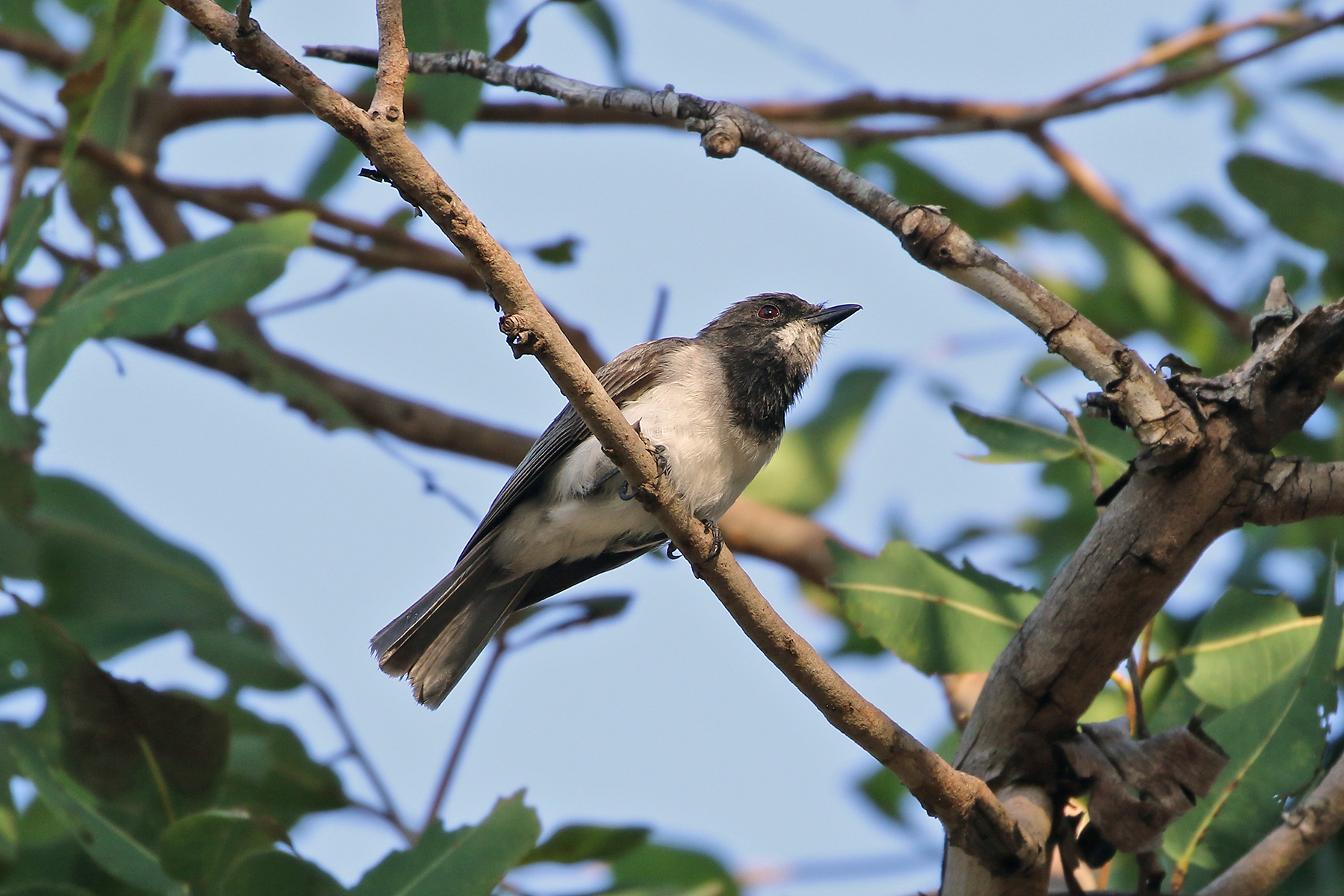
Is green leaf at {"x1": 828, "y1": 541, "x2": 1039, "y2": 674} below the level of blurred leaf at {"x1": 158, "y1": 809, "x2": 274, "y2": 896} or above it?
above

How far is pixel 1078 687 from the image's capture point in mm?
2514

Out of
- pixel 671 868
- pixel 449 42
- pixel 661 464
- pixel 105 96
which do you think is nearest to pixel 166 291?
pixel 449 42

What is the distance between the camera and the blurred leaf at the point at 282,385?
14.6 feet

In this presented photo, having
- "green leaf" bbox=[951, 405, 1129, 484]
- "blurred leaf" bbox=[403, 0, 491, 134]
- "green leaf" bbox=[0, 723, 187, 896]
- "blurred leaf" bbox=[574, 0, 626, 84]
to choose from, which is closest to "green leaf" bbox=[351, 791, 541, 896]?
"green leaf" bbox=[0, 723, 187, 896]

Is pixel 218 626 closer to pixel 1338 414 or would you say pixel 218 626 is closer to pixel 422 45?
pixel 422 45

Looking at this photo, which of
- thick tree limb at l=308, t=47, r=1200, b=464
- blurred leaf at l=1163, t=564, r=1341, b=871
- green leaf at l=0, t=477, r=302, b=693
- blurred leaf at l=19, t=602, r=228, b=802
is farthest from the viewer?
green leaf at l=0, t=477, r=302, b=693

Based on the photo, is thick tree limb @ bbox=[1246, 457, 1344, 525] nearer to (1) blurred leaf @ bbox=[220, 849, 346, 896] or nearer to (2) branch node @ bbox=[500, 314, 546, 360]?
(2) branch node @ bbox=[500, 314, 546, 360]

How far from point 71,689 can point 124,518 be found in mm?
1238

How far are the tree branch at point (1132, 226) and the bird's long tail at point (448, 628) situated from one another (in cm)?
309

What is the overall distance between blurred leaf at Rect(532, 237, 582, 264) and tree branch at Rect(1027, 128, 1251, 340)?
83.8 inches

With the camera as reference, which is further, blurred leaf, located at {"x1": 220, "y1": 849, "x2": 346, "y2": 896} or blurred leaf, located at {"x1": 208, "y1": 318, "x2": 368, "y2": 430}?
blurred leaf, located at {"x1": 208, "y1": 318, "x2": 368, "y2": 430}

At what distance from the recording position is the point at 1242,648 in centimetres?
329

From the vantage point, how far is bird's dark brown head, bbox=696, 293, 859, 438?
4.29m

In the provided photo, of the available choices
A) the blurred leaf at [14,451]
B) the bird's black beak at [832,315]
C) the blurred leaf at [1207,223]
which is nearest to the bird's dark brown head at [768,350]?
the bird's black beak at [832,315]
